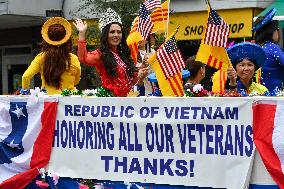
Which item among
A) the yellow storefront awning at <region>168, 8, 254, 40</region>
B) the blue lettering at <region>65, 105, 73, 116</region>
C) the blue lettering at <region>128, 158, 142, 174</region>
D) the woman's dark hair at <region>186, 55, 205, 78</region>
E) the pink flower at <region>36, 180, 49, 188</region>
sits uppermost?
→ the yellow storefront awning at <region>168, 8, 254, 40</region>

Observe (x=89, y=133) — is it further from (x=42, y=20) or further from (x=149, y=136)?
(x=42, y=20)

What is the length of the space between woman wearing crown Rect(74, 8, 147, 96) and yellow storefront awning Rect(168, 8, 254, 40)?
9.19 meters

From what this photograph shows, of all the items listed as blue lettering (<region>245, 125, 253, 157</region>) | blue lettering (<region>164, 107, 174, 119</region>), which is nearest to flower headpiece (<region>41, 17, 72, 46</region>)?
blue lettering (<region>164, 107, 174, 119</region>)

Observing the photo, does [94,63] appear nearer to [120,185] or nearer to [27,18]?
[120,185]

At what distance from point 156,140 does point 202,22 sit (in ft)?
37.4

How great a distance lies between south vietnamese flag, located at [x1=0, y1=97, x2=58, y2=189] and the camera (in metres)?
5.17

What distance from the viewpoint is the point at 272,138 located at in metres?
4.02

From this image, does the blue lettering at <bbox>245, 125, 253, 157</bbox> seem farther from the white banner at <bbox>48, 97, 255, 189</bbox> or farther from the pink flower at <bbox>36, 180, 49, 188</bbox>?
the pink flower at <bbox>36, 180, 49, 188</bbox>

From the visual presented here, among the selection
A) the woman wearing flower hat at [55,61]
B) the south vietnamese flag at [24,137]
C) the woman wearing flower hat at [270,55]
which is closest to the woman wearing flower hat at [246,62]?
the woman wearing flower hat at [270,55]

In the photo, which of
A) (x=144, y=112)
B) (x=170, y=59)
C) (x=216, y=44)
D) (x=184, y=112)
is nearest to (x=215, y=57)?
(x=216, y=44)

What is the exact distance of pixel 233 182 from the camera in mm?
4168

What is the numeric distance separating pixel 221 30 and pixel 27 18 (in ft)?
46.2

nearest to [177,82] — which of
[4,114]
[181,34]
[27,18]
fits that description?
[4,114]

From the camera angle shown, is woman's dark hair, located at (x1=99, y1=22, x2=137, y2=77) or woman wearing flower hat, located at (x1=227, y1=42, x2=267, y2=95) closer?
woman wearing flower hat, located at (x1=227, y1=42, x2=267, y2=95)
